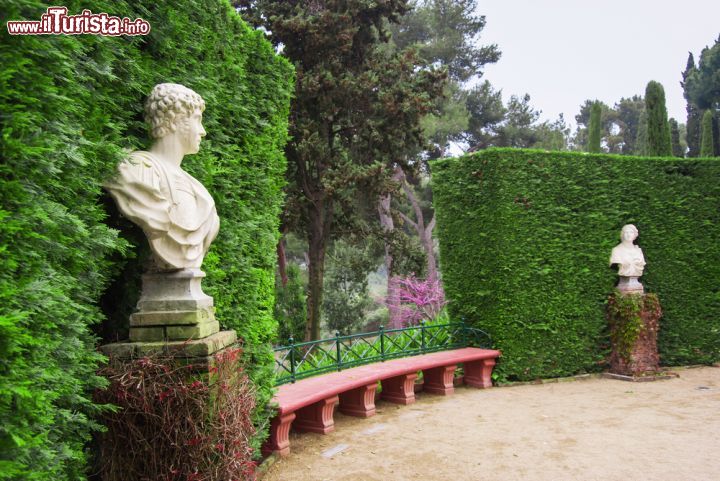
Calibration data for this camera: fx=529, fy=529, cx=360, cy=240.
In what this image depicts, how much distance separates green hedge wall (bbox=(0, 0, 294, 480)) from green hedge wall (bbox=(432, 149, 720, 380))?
5065 millimetres

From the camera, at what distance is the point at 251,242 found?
4445 mm

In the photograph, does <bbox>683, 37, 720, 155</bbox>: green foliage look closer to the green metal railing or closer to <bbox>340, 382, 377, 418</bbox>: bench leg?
the green metal railing

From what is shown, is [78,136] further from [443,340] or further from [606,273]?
[606,273]

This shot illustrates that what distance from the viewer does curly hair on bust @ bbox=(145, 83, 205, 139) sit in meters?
2.89

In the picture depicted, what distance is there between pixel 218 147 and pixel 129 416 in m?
2.02

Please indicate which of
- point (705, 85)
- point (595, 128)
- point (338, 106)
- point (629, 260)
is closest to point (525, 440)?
point (629, 260)

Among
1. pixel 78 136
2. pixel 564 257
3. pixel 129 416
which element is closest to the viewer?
pixel 78 136

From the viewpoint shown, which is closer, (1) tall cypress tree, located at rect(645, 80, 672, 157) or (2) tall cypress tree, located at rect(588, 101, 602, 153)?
(1) tall cypress tree, located at rect(645, 80, 672, 157)

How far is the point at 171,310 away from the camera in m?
2.83

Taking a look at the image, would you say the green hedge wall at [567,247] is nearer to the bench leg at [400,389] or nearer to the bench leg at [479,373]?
the bench leg at [479,373]

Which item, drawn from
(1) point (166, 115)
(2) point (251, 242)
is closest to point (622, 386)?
(2) point (251, 242)

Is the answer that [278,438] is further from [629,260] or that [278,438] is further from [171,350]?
[629,260]

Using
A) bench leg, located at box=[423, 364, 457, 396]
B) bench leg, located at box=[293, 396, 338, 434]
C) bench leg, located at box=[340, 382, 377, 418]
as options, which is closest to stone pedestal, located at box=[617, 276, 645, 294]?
bench leg, located at box=[423, 364, 457, 396]

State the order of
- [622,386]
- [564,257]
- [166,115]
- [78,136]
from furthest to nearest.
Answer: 1. [564,257]
2. [622,386]
3. [166,115]
4. [78,136]
